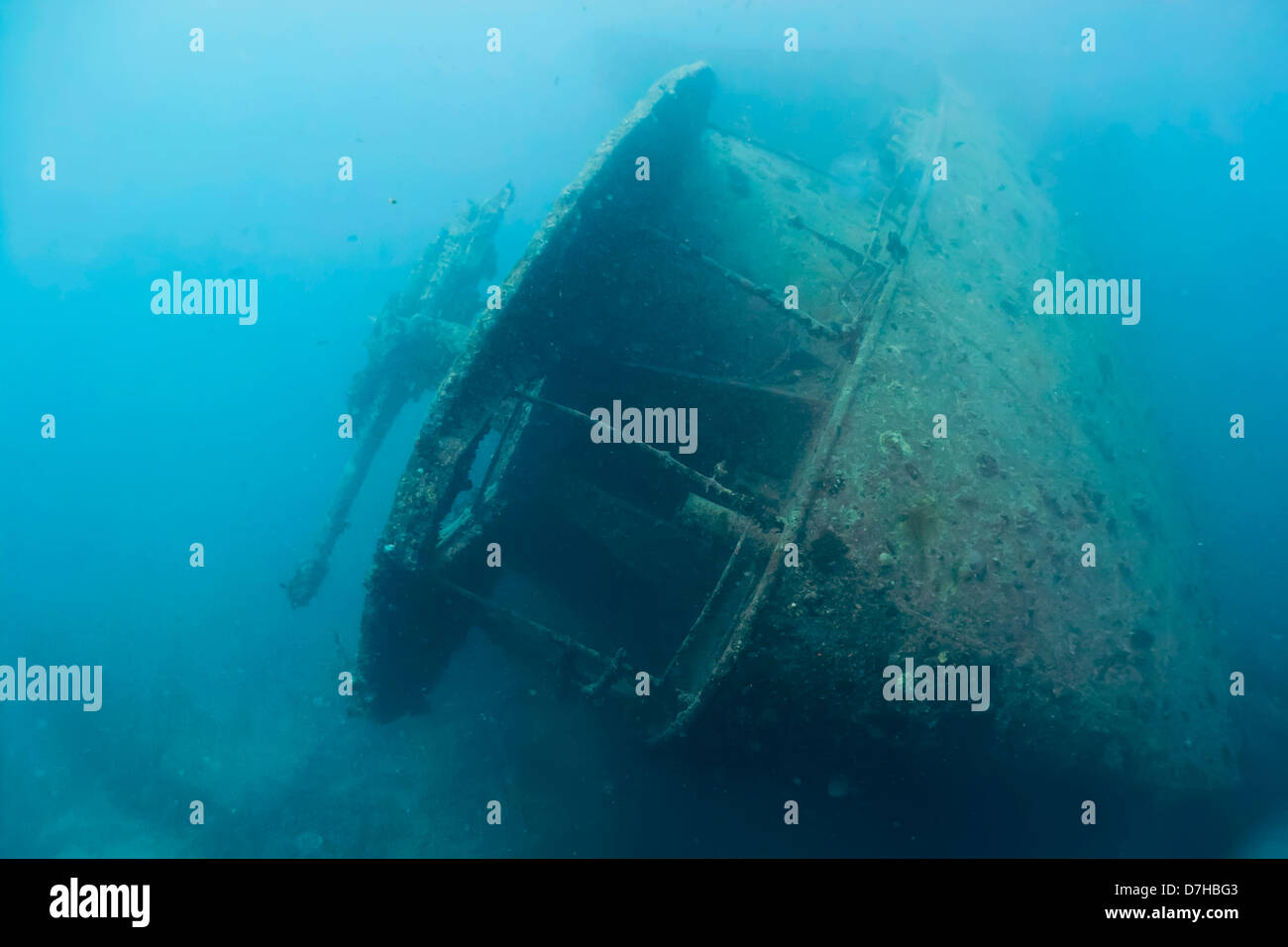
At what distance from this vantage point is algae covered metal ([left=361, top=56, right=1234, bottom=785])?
3.08m

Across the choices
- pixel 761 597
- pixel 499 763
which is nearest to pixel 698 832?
pixel 499 763

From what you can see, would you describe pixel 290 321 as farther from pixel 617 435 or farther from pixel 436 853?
pixel 617 435

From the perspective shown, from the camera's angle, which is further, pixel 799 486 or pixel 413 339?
pixel 413 339

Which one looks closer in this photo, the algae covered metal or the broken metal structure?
the algae covered metal

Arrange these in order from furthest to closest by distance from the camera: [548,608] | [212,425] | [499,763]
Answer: [212,425] < [499,763] < [548,608]

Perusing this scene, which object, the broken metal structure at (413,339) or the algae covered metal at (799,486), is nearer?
the algae covered metal at (799,486)

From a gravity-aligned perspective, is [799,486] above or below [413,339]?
below

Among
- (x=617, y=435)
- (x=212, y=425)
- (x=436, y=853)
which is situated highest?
(x=212, y=425)

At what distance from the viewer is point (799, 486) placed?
318 cm

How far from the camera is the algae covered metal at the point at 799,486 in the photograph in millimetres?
3078

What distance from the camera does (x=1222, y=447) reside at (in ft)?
23.0
